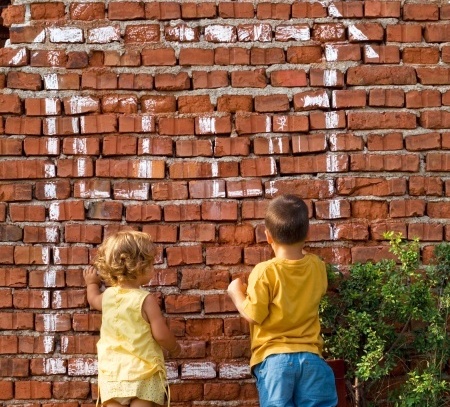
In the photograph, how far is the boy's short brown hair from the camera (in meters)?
3.86

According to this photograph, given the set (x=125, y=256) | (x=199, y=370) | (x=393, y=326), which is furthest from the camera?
(x=199, y=370)

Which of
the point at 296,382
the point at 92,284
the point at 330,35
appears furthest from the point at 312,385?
the point at 330,35

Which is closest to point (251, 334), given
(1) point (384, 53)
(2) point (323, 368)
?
(2) point (323, 368)

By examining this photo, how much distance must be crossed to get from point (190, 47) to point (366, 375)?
1935 millimetres

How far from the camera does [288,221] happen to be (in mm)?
3863

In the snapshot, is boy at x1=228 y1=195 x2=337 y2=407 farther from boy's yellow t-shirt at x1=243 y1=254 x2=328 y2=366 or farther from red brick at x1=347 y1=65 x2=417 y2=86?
red brick at x1=347 y1=65 x2=417 y2=86

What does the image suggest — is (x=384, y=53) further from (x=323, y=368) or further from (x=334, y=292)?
(x=323, y=368)

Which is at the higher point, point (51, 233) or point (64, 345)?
point (51, 233)

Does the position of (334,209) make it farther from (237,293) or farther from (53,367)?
(53,367)

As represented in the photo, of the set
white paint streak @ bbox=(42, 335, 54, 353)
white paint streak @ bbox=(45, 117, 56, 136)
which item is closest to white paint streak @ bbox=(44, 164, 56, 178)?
white paint streak @ bbox=(45, 117, 56, 136)

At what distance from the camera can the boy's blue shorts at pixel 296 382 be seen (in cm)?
371

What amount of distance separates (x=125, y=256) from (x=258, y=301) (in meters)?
0.66

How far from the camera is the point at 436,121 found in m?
4.36

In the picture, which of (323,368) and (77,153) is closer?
(323,368)
